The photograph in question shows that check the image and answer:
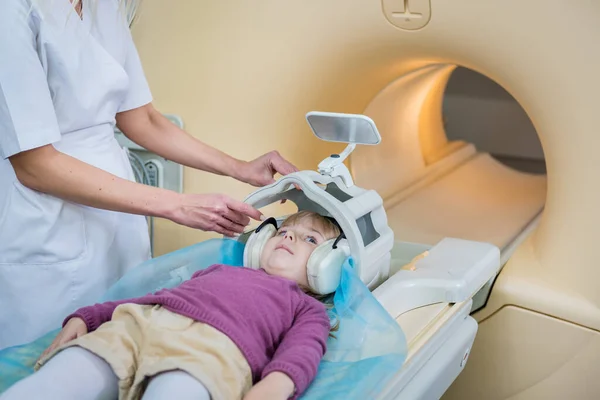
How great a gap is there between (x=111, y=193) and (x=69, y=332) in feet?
1.00

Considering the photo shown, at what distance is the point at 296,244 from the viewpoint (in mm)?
1462

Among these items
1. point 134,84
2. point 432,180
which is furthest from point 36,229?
point 432,180

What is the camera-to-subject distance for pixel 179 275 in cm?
158

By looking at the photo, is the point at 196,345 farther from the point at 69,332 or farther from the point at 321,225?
the point at 321,225

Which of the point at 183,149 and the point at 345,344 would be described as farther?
the point at 183,149

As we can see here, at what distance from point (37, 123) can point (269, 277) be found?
1.77ft

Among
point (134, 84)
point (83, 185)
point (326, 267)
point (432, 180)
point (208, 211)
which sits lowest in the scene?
point (432, 180)

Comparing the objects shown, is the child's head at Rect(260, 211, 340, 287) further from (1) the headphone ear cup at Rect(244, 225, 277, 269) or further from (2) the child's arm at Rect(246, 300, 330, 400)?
(2) the child's arm at Rect(246, 300, 330, 400)

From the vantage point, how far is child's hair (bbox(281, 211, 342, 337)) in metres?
1.49

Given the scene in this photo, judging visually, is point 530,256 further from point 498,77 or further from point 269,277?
point 269,277

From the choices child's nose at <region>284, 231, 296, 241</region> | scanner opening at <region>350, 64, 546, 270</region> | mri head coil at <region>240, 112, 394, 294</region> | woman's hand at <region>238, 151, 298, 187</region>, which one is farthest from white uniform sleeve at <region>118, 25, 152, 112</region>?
scanner opening at <region>350, 64, 546, 270</region>

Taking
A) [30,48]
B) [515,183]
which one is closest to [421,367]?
[30,48]

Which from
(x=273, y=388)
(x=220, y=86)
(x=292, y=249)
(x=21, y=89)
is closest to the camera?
(x=273, y=388)

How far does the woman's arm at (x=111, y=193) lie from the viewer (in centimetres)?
139
